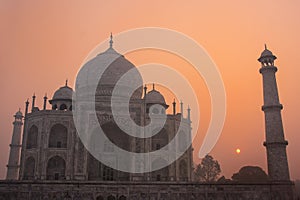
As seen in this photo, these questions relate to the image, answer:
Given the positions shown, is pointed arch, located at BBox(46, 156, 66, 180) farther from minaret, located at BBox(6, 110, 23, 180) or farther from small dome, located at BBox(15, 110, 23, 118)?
small dome, located at BBox(15, 110, 23, 118)

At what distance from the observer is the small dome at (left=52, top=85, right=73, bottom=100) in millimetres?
28531

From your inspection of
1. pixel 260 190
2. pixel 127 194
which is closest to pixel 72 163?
pixel 127 194

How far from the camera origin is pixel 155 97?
3023 cm

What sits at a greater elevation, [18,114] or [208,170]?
[18,114]

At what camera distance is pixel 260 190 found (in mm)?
20266

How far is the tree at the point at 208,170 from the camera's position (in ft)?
143

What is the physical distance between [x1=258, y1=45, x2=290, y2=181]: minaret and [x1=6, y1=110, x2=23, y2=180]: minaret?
78.4ft

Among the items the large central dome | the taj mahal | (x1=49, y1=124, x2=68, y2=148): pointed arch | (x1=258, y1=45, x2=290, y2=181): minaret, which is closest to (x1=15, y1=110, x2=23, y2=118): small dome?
the taj mahal

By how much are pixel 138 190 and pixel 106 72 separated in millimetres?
13509

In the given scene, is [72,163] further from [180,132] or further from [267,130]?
[267,130]

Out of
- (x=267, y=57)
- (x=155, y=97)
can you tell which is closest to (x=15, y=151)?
(x=155, y=97)

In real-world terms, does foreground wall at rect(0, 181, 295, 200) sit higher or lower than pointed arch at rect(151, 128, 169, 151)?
lower

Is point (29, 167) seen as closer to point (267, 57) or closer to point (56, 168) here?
point (56, 168)

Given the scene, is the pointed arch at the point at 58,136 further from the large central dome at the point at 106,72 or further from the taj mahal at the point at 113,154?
the large central dome at the point at 106,72
